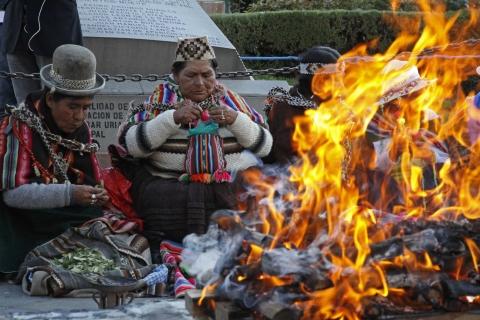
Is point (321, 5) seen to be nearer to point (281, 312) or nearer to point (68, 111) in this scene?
point (68, 111)

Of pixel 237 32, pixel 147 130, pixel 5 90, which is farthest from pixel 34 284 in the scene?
pixel 237 32

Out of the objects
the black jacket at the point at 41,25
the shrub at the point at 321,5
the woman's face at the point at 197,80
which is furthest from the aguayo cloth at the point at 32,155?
the shrub at the point at 321,5

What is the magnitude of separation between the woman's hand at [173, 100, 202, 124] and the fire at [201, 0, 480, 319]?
20.9 inches

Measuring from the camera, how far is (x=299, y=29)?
17391mm

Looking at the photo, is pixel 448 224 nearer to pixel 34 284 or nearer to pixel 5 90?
pixel 34 284

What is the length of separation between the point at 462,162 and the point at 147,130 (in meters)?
2.02

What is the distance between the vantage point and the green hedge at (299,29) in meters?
17.2

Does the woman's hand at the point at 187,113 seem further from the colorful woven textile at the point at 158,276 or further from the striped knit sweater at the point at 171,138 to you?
the colorful woven textile at the point at 158,276

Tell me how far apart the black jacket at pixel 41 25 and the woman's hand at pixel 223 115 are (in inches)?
69.9

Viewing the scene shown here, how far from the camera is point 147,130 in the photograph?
6547mm

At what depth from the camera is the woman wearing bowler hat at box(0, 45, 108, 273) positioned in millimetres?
6012

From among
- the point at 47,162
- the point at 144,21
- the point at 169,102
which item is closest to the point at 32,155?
the point at 47,162

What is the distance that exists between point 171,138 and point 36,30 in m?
1.83

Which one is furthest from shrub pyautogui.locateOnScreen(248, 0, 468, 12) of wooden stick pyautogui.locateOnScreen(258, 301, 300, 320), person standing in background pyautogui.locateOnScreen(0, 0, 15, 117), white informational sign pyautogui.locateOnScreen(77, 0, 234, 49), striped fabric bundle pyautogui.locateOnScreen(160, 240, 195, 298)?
wooden stick pyautogui.locateOnScreen(258, 301, 300, 320)
